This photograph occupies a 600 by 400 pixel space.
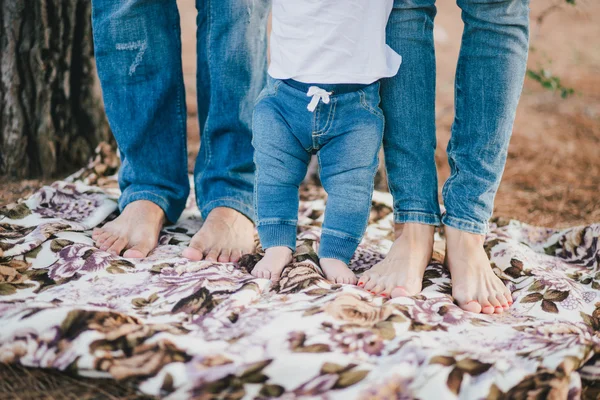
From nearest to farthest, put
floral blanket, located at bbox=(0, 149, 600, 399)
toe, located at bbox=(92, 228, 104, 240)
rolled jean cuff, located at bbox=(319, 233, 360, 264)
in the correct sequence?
floral blanket, located at bbox=(0, 149, 600, 399) < rolled jean cuff, located at bbox=(319, 233, 360, 264) < toe, located at bbox=(92, 228, 104, 240)

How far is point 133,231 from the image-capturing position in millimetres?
1604

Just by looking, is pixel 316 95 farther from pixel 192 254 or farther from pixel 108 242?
pixel 108 242

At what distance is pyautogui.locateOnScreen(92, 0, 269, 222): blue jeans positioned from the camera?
64.5 inches

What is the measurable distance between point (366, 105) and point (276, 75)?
0.79ft

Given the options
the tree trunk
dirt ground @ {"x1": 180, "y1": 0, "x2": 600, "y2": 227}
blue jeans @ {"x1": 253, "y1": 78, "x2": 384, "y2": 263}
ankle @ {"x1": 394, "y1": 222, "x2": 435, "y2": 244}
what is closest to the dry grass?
blue jeans @ {"x1": 253, "y1": 78, "x2": 384, "y2": 263}

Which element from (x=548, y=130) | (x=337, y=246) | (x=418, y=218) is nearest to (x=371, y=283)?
(x=337, y=246)

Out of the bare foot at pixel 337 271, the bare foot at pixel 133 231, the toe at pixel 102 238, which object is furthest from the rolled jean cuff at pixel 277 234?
the toe at pixel 102 238

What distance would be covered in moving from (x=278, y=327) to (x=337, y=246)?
37 cm

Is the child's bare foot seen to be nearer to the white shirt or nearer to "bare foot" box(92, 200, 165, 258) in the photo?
"bare foot" box(92, 200, 165, 258)

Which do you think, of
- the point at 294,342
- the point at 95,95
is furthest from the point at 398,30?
the point at 95,95

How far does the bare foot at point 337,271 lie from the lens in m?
1.44

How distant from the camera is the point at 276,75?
4.86 ft

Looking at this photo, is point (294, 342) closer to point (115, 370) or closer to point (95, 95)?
point (115, 370)

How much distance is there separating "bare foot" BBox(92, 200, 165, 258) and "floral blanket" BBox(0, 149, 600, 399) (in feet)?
0.12
